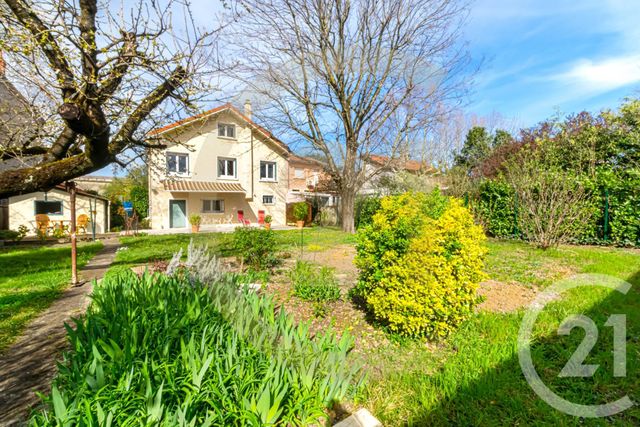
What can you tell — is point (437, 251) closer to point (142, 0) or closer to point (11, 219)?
point (142, 0)

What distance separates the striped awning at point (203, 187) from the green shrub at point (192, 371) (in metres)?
17.9

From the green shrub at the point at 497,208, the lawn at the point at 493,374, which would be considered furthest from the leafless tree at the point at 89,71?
the green shrub at the point at 497,208

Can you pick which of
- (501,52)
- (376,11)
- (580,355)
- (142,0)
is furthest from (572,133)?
(142,0)

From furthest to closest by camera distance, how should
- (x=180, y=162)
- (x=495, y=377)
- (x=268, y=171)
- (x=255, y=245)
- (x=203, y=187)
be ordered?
(x=268, y=171) < (x=180, y=162) < (x=203, y=187) < (x=255, y=245) < (x=495, y=377)

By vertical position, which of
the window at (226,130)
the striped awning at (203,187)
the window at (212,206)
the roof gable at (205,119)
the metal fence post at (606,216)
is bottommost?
the metal fence post at (606,216)

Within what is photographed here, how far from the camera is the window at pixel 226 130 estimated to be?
2194cm

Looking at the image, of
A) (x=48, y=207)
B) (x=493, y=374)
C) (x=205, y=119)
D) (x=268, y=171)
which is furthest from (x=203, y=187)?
(x=493, y=374)

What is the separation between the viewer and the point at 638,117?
12055 mm

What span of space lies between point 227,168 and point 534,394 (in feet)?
74.8

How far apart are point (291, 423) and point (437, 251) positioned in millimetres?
2169

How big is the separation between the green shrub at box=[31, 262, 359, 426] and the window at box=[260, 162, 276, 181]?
21799mm

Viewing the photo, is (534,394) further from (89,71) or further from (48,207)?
(48,207)

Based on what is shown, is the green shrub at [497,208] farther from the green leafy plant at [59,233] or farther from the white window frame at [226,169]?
the green leafy plant at [59,233]

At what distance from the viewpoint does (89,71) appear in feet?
14.9
